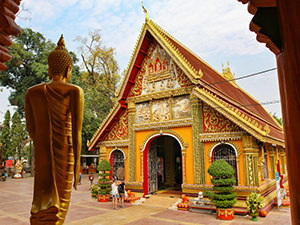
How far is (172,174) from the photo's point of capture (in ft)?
52.6

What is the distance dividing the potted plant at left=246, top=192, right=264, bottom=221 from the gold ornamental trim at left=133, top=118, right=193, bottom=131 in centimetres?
387

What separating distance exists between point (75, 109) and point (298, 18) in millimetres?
2431

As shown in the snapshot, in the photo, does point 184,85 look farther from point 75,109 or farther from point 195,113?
point 75,109

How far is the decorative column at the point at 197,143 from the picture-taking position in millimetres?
9914

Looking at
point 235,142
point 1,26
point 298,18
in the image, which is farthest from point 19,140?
point 298,18

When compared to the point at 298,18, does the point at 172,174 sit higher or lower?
lower

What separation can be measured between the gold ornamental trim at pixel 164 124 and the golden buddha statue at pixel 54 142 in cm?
819

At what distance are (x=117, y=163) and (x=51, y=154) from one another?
11.0 meters

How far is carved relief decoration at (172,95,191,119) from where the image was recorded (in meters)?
10.9

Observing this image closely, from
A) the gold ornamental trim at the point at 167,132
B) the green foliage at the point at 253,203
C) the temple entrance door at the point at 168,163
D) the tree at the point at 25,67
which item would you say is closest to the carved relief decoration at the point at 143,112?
the gold ornamental trim at the point at 167,132

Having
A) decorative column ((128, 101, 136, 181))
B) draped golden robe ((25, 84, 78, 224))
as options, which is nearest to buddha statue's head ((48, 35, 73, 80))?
draped golden robe ((25, 84, 78, 224))

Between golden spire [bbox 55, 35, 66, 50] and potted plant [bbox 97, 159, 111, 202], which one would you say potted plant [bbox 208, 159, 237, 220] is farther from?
golden spire [bbox 55, 35, 66, 50]

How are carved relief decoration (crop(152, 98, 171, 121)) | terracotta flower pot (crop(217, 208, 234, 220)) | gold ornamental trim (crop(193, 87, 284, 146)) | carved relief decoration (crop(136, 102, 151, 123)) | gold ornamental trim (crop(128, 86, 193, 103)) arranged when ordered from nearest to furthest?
1. terracotta flower pot (crop(217, 208, 234, 220))
2. gold ornamental trim (crop(193, 87, 284, 146))
3. gold ornamental trim (crop(128, 86, 193, 103))
4. carved relief decoration (crop(152, 98, 171, 121))
5. carved relief decoration (crop(136, 102, 151, 123))

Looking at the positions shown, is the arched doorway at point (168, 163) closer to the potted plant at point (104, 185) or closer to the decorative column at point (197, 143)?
the potted plant at point (104, 185)
